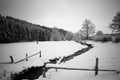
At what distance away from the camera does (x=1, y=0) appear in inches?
360

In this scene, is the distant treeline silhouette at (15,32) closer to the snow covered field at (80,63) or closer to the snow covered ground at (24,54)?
the snow covered ground at (24,54)

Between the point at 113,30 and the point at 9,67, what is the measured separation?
26.9 meters

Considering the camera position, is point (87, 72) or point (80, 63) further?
point (80, 63)

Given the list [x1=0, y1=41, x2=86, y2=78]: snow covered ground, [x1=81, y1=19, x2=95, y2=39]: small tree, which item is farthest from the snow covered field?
[x1=81, y1=19, x2=95, y2=39]: small tree

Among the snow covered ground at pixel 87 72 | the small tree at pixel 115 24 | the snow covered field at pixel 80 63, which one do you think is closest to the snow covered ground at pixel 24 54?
the snow covered field at pixel 80 63

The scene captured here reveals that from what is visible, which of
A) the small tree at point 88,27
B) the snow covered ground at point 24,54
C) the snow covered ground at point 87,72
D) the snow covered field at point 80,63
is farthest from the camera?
the small tree at point 88,27

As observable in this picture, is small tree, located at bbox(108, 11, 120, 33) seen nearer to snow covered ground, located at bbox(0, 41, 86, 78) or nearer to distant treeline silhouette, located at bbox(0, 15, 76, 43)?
snow covered ground, located at bbox(0, 41, 86, 78)

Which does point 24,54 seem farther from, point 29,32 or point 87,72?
point 29,32

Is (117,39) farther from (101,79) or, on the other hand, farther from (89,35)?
(89,35)

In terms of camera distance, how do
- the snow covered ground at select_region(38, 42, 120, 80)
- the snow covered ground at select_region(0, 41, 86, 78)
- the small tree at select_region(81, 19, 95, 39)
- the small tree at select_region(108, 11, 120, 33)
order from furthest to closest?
the small tree at select_region(81, 19, 95, 39) < the small tree at select_region(108, 11, 120, 33) < the snow covered ground at select_region(0, 41, 86, 78) < the snow covered ground at select_region(38, 42, 120, 80)

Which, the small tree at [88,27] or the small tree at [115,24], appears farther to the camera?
the small tree at [88,27]

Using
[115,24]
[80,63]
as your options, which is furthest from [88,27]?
[80,63]

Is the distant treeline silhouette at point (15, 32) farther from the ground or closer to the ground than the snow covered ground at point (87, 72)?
farther from the ground

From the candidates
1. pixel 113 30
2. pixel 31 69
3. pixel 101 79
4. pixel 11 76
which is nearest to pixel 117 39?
pixel 113 30
